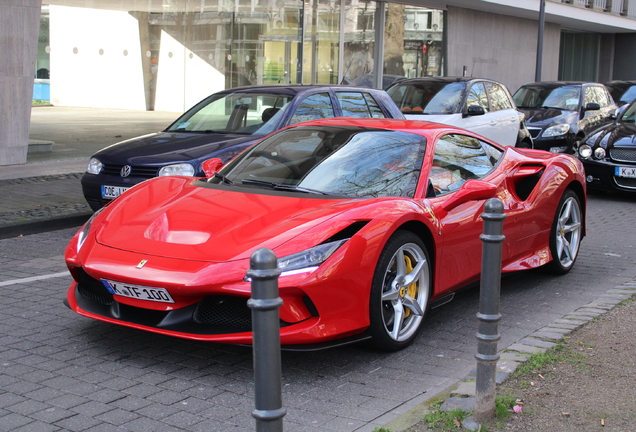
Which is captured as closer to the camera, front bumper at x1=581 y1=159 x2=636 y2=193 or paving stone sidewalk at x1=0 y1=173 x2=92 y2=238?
paving stone sidewalk at x1=0 y1=173 x2=92 y2=238

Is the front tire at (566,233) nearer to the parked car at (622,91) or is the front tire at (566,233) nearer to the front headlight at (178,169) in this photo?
the front headlight at (178,169)

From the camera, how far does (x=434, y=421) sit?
3.28m

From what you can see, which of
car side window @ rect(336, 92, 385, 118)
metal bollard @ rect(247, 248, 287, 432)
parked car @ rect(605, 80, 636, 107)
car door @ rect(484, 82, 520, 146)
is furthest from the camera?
parked car @ rect(605, 80, 636, 107)

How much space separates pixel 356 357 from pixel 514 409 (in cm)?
116

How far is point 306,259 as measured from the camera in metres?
3.85

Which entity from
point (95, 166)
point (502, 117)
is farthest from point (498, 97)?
point (95, 166)

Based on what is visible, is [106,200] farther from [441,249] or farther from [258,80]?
[258,80]

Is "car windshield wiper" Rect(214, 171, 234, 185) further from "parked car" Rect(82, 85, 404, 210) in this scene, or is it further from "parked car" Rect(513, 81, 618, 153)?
"parked car" Rect(513, 81, 618, 153)

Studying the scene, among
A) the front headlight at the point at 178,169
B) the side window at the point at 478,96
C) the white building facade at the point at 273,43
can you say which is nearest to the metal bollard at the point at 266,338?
the front headlight at the point at 178,169

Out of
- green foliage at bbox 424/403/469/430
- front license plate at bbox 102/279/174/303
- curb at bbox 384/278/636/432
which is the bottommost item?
green foliage at bbox 424/403/469/430

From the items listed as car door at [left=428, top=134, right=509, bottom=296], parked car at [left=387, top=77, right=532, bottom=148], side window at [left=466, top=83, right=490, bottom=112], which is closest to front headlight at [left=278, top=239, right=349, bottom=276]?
car door at [left=428, top=134, right=509, bottom=296]

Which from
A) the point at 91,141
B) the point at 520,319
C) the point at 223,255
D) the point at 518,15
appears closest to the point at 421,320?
the point at 520,319

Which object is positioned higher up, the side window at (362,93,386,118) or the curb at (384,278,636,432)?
the side window at (362,93,386,118)

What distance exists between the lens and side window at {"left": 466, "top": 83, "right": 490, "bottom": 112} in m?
12.6
